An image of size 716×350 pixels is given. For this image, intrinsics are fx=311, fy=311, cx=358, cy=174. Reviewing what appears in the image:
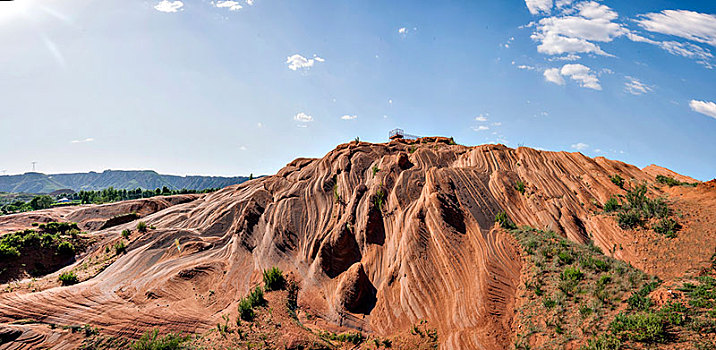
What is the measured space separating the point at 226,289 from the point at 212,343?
561cm

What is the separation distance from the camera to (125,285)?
22297 mm

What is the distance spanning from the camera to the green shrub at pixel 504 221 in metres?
22.5

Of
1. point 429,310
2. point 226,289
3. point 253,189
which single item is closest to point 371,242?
point 429,310

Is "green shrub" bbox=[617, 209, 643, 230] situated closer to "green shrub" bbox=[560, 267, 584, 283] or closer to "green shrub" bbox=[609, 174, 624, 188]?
"green shrub" bbox=[609, 174, 624, 188]

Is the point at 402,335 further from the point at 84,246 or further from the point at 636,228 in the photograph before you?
the point at 84,246

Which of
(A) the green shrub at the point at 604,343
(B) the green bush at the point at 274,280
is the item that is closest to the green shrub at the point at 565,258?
(A) the green shrub at the point at 604,343

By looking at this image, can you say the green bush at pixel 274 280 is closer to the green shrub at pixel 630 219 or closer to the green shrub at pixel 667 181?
the green shrub at pixel 630 219

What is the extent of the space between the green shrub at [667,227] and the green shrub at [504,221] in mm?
7846

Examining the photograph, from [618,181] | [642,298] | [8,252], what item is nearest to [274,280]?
[642,298]

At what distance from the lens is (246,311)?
19.4 m

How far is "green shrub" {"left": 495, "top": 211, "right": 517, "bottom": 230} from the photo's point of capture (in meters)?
22.5

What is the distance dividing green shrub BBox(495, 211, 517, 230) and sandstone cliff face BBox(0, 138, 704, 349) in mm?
751

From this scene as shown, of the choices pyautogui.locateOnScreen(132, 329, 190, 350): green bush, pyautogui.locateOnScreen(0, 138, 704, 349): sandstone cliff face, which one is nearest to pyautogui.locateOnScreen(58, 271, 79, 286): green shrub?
pyautogui.locateOnScreen(0, 138, 704, 349): sandstone cliff face

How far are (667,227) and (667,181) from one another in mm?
6476
